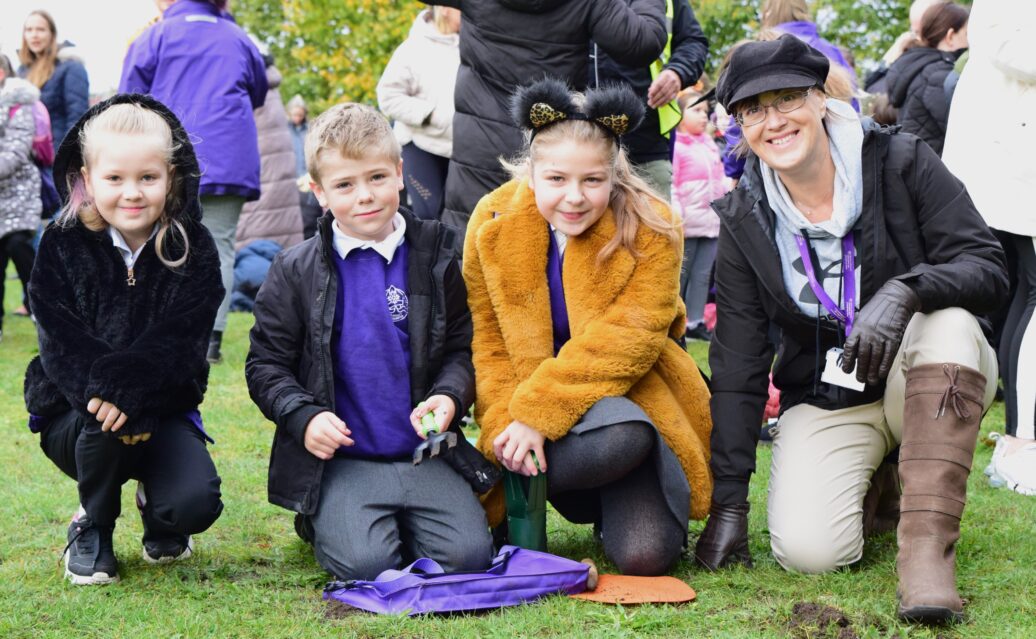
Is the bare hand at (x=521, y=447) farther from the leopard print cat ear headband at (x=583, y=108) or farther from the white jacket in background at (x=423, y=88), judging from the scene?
the white jacket in background at (x=423, y=88)

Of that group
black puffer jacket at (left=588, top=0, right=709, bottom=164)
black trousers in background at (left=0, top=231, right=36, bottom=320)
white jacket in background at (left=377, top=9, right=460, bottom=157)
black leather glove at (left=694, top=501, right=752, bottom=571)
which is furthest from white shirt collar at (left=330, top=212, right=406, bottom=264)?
black trousers in background at (left=0, top=231, right=36, bottom=320)

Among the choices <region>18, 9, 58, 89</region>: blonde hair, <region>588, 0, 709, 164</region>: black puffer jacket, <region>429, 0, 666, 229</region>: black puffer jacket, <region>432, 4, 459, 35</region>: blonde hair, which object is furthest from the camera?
<region>18, 9, 58, 89</region>: blonde hair

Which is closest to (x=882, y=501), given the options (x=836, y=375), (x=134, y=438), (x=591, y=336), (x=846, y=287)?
(x=836, y=375)

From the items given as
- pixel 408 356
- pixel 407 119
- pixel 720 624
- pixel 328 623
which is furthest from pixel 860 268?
pixel 407 119

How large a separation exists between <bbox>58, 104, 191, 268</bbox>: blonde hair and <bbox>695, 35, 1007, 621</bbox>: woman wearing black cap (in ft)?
5.10

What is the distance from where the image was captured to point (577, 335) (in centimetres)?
342

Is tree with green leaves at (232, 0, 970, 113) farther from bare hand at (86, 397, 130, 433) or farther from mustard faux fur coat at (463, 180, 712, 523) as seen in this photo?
bare hand at (86, 397, 130, 433)

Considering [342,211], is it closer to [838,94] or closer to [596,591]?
[596,591]

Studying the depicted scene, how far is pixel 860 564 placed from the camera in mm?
3418

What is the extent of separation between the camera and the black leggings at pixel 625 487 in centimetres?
327

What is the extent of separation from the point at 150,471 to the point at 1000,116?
134 inches

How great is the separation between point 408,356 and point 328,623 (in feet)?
2.69

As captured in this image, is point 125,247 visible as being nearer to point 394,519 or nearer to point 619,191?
point 394,519

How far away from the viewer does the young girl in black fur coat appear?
3246 millimetres
